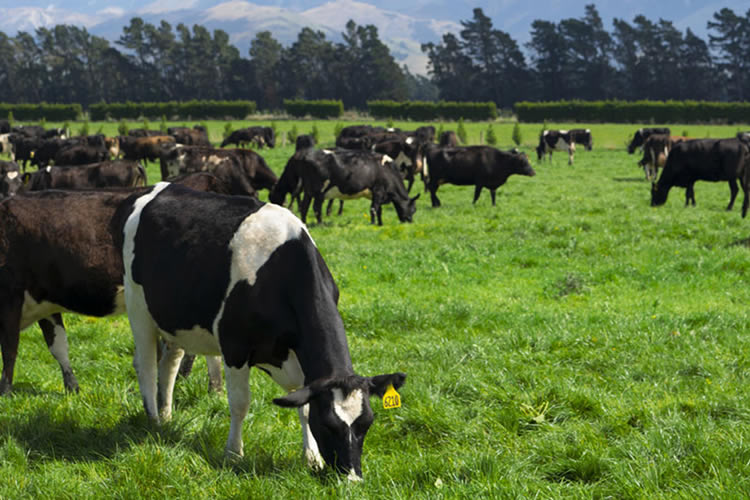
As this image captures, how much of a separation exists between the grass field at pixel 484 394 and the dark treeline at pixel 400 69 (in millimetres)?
90988

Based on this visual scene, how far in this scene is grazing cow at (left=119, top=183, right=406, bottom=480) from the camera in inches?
158

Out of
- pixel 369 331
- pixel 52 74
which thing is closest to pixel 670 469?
pixel 369 331

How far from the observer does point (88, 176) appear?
56.3ft

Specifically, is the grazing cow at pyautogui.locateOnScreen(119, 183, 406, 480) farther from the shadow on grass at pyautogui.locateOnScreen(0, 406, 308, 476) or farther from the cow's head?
the shadow on grass at pyautogui.locateOnScreen(0, 406, 308, 476)

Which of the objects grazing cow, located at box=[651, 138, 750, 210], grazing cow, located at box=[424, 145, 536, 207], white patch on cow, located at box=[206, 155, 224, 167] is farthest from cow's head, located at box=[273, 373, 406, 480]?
grazing cow, located at box=[651, 138, 750, 210]

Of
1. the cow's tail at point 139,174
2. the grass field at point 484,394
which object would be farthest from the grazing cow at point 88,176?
the grass field at point 484,394

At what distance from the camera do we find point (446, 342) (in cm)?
756

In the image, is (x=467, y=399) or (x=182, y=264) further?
(x=467, y=399)

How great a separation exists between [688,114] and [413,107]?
27099mm

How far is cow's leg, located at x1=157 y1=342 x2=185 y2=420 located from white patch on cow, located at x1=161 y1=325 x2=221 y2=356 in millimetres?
477

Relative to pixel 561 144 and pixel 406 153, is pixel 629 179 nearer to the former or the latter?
pixel 406 153

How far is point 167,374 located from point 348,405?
7.38 ft

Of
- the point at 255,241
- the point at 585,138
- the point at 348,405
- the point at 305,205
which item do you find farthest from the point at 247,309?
the point at 585,138

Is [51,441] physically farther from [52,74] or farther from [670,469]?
[52,74]
